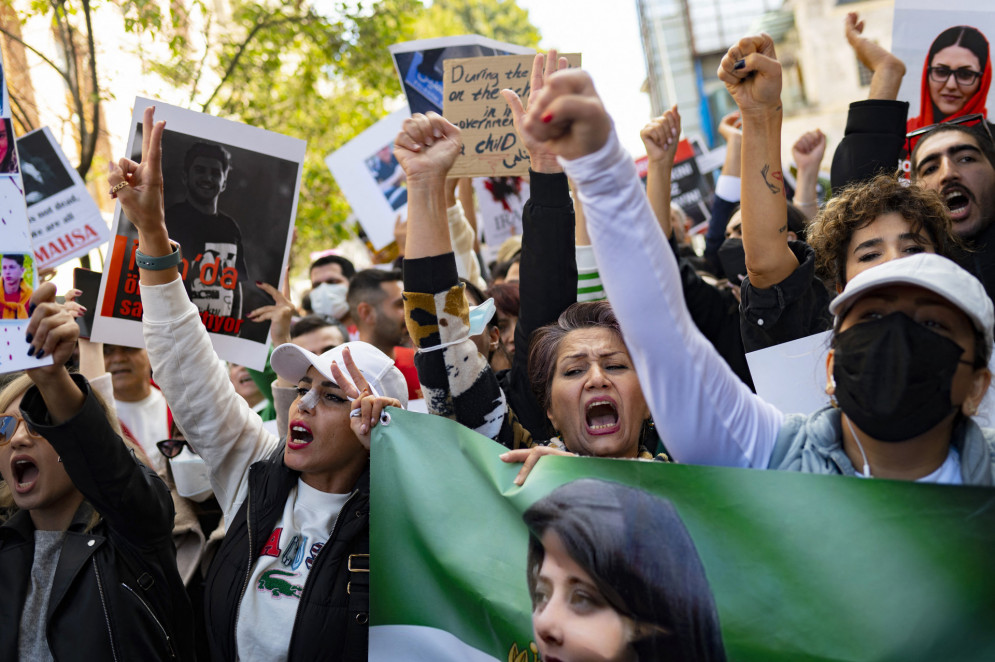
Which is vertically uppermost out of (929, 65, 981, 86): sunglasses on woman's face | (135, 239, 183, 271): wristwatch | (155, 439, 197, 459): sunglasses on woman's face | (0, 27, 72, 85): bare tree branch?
(0, 27, 72, 85): bare tree branch

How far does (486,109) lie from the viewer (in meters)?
4.27

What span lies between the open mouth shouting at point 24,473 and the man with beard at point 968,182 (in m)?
2.88

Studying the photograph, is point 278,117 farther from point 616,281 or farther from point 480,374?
point 616,281

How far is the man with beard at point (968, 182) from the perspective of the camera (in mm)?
3025

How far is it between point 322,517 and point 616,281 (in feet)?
4.45

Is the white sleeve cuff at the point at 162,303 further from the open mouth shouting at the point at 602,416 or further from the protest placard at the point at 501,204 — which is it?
the protest placard at the point at 501,204

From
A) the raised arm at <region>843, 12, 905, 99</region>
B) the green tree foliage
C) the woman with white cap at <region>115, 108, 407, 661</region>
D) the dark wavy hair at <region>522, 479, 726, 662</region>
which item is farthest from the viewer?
the green tree foliage

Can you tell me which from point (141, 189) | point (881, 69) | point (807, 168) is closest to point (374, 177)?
point (807, 168)

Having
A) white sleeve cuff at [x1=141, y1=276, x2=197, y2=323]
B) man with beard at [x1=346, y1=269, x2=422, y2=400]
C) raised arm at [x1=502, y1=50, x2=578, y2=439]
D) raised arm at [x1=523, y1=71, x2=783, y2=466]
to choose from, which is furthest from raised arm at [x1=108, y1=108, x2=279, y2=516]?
man with beard at [x1=346, y1=269, x2=422, y2=400]

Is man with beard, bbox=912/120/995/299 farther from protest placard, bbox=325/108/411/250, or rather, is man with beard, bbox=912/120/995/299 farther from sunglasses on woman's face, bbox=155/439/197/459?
protest placard, bbox=325/108/411/250

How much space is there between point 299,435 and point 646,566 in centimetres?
127

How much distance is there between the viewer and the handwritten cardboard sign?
423 cm

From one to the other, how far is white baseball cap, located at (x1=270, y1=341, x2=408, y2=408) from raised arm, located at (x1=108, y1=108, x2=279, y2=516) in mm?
216

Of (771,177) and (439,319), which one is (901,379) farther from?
(439,319)
